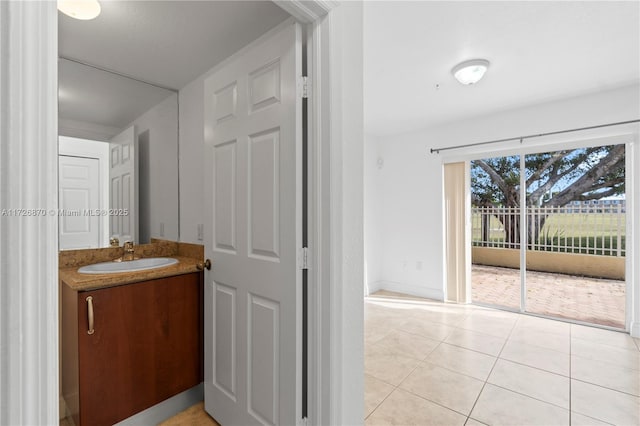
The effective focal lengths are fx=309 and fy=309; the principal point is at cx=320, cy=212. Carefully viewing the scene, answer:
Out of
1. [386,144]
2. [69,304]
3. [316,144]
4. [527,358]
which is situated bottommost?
[527,358]

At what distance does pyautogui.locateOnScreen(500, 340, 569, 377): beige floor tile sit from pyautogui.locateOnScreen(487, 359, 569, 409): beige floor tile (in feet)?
0.31

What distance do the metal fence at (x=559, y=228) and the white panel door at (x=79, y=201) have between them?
4099mm

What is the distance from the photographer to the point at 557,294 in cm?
363

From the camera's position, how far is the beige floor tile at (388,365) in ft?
7.53

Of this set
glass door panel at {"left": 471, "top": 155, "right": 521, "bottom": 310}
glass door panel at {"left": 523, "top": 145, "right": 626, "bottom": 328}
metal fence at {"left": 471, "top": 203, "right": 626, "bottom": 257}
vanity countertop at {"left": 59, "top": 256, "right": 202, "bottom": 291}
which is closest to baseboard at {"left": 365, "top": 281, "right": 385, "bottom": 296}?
glass door panel at {"left": 471, "top": 155, "right": 521, "bottom": 310}

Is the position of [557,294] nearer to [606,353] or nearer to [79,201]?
[606,353]

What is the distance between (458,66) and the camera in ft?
8.18

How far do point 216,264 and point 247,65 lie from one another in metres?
1.10

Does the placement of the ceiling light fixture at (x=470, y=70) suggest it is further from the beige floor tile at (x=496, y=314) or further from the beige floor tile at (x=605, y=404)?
the beige floor tile at (x=496, y=314)

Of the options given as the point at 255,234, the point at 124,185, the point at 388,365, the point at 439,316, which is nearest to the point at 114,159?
the point at 124,185

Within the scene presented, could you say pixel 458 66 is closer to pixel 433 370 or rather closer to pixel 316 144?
pixel 316 144

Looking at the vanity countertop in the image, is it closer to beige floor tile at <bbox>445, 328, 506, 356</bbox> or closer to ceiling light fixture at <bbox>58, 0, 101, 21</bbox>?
ceiling light fixture at <bbox>58, 0, 101, 21</bbox>

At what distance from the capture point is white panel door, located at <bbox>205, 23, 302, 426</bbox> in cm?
135

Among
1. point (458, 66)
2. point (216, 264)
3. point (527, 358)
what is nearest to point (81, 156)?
point (216, 264)
